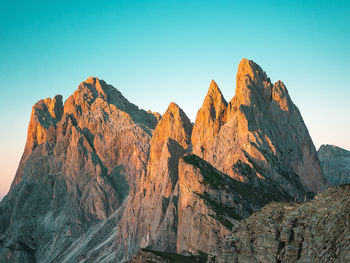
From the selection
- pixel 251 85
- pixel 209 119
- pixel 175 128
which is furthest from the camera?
pixel 175 128

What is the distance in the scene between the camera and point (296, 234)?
33500 millimetres

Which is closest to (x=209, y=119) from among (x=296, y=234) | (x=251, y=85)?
(x=251, y=85)

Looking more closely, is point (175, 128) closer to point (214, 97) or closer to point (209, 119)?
point (209, 119)

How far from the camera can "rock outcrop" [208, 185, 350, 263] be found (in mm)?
29812

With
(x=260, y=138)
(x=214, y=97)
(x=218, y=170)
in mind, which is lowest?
(x=218, y=170)

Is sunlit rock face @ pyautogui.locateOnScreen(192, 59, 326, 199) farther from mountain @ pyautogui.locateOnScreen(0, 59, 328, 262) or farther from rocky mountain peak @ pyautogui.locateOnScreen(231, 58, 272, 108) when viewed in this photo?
mountain @ pyautogui.locateOnScreen(0, 59, 328, 262)

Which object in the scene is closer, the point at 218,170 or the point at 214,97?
the point at 218,170

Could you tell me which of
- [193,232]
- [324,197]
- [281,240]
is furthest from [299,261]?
[193,232]

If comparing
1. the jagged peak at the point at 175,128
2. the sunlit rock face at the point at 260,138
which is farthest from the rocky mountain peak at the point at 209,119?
the jagged peak at the point at 175,128

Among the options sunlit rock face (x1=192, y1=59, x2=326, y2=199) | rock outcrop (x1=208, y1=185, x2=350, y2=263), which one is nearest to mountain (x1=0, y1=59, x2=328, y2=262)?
sunlit rock face (x1=192, y1=59, x2=326, y2=199)

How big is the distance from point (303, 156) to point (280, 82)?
1246 inches

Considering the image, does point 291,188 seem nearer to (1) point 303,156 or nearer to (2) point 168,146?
(1) point 303,156

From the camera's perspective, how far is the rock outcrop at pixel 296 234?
2981cm

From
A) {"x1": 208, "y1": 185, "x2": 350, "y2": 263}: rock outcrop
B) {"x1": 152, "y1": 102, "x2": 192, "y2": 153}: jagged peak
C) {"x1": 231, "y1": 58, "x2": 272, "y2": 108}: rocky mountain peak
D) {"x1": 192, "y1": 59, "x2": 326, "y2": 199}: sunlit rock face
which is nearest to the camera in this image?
{"x1": 208, "y1": 185, "x2": 350, "y2": 263}: rock outcrop
